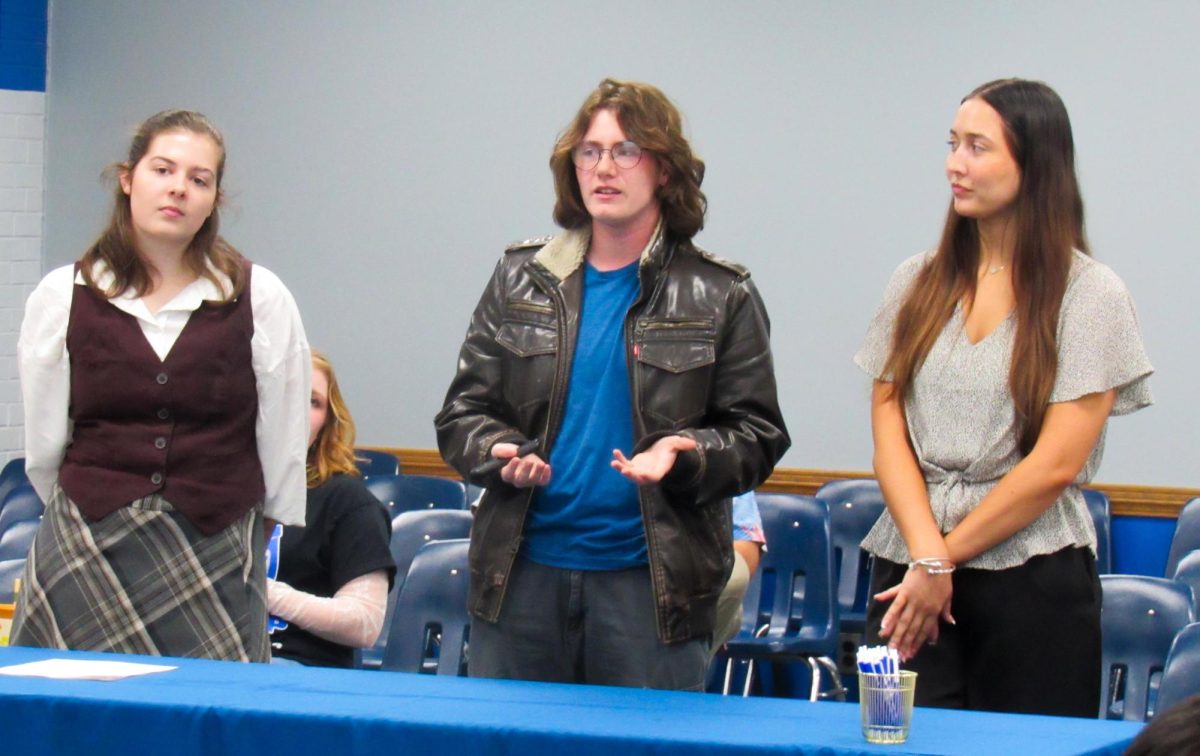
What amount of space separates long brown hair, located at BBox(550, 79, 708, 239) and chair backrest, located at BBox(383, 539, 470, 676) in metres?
1.09

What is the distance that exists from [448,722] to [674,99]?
14.2ft

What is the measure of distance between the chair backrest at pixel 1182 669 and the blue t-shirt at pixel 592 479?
0.83 m

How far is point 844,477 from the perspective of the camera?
5777 mm

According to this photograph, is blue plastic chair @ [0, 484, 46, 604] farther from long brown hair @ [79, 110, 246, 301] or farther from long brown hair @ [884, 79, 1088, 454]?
long brown hair @ [884, 79, 1088, 454]

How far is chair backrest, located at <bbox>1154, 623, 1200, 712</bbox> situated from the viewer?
2.61m

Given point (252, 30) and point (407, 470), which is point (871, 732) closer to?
point (407, 470)

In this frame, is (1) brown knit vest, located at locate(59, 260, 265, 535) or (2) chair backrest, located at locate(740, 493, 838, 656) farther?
(2) chair backrest, located at locate(740, 493, 838, 656)

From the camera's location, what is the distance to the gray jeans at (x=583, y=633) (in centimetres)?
254

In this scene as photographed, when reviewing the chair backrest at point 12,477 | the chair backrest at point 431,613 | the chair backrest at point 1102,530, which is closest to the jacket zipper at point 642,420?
the chair backrest at point 431,613

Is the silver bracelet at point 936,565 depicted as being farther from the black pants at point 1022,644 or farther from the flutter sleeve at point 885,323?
the flutter sleeve at point 885,323

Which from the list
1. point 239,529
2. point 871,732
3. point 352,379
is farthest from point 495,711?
point 352,379

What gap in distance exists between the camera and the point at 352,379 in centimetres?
662

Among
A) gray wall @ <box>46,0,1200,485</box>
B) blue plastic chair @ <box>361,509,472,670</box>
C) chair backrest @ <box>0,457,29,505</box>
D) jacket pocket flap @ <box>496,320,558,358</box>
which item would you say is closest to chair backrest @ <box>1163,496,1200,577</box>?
gray wall @ <box>46,0,1200,485</box>

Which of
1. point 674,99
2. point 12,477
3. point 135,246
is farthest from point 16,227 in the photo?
point 135,246
